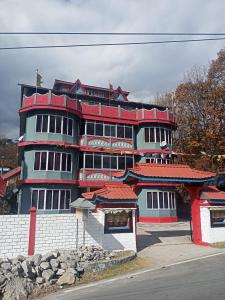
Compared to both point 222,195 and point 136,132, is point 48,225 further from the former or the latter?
point 136,132

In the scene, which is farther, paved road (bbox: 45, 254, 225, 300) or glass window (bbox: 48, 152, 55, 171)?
glass window (bbox: 48, 152, 55, 171)

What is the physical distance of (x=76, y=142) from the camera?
1243 inches

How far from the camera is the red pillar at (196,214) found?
1814 cm

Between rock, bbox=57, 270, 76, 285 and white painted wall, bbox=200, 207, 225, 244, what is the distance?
9.14 meters

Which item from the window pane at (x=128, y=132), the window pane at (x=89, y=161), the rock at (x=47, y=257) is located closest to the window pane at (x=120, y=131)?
the window pane at (x=128, y=132)

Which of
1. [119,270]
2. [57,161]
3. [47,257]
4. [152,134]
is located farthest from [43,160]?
[119,270]

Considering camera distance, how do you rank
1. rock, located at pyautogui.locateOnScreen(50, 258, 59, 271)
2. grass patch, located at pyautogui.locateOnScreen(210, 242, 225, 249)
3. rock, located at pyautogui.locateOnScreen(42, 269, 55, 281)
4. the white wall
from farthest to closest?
grass patch, located at pyautogui.locateOnScreen(210, 242, 225, 249) → the white wall → rock, located at pyautogui.locateOnScreen(50, 258, 59, 271) → rock, located at pyautogui.locateOnScreen(42, 269, 55, 281)

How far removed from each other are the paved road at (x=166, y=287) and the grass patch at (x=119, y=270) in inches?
31.5

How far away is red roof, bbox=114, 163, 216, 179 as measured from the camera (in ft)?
56.7

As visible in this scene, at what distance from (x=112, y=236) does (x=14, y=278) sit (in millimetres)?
5395

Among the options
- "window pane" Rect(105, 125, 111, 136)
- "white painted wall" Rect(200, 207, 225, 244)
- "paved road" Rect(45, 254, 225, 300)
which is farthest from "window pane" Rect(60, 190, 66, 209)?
"paved road" Rect(45, 254, 225, 300)

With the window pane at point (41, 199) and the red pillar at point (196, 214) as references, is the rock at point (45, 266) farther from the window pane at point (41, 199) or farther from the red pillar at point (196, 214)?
the window pane at point (41, 199)

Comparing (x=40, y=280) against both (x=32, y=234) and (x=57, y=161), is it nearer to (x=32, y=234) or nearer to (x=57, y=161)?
(x=32, y=234)

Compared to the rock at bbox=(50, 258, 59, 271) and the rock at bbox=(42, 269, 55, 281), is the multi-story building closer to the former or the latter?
the rock at bbox=(50, 258, 59, 271)
